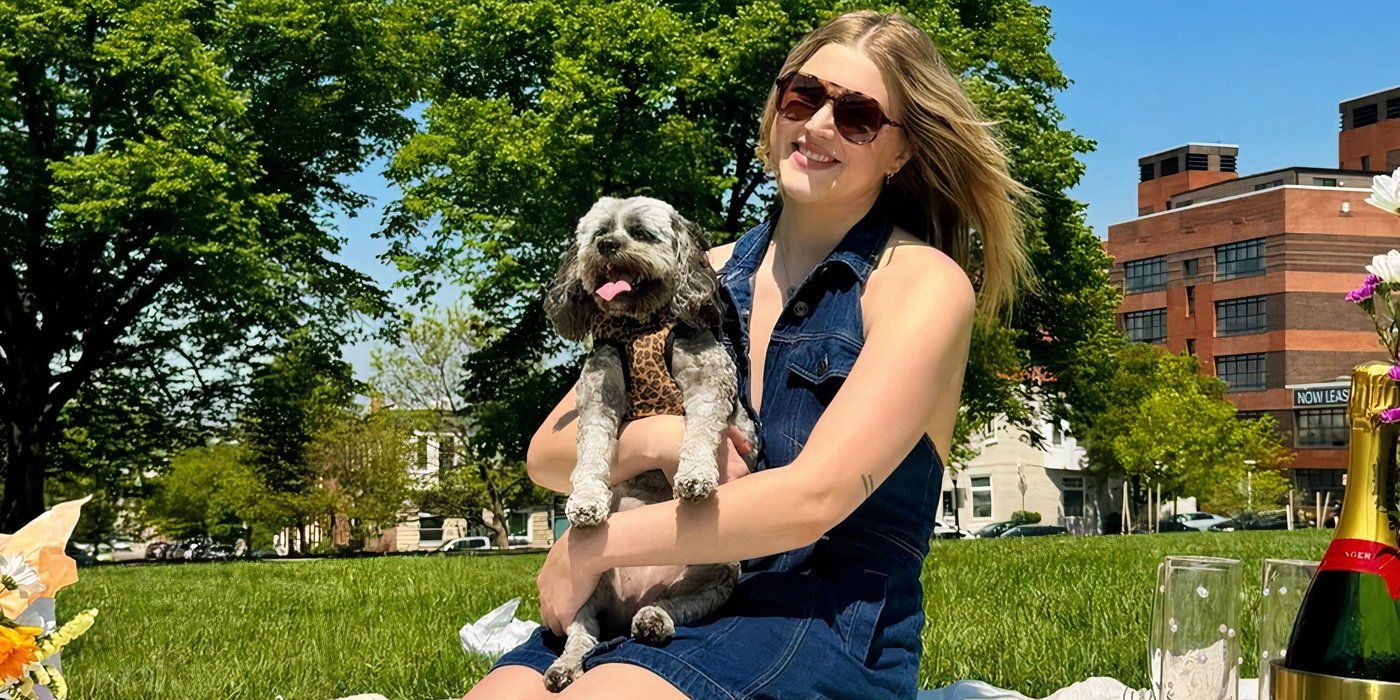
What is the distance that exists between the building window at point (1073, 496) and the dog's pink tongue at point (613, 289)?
68.7m

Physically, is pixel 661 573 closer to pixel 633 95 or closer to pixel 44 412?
pixel 633 95

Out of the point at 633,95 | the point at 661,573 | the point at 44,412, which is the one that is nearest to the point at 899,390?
the point at 661,573

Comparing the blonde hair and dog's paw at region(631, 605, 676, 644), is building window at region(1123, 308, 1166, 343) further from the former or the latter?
dog's paw at region(631, 605, 676, 644)

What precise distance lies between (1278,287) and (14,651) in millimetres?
76001

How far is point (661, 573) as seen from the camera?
2912 millimetres

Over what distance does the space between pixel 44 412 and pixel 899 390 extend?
25.8m

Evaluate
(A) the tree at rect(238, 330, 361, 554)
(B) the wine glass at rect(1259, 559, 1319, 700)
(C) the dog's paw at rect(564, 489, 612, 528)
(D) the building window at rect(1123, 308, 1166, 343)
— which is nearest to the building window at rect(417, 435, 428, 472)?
(A) the tree at rect(238, 330, 361, 554)

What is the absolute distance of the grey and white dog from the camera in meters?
2.80

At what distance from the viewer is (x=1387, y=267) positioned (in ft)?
5.96

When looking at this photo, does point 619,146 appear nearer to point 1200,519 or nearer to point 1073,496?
point 1200,519

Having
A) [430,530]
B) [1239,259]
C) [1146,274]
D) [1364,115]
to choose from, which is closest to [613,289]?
[430,530]

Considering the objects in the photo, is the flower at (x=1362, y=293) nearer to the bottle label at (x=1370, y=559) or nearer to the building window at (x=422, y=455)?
the bottle label at (x=1370, y=559)

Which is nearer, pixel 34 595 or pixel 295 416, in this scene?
pixel 34 595

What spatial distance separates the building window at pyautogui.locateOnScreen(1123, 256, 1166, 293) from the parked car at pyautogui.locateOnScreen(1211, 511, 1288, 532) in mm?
21548
